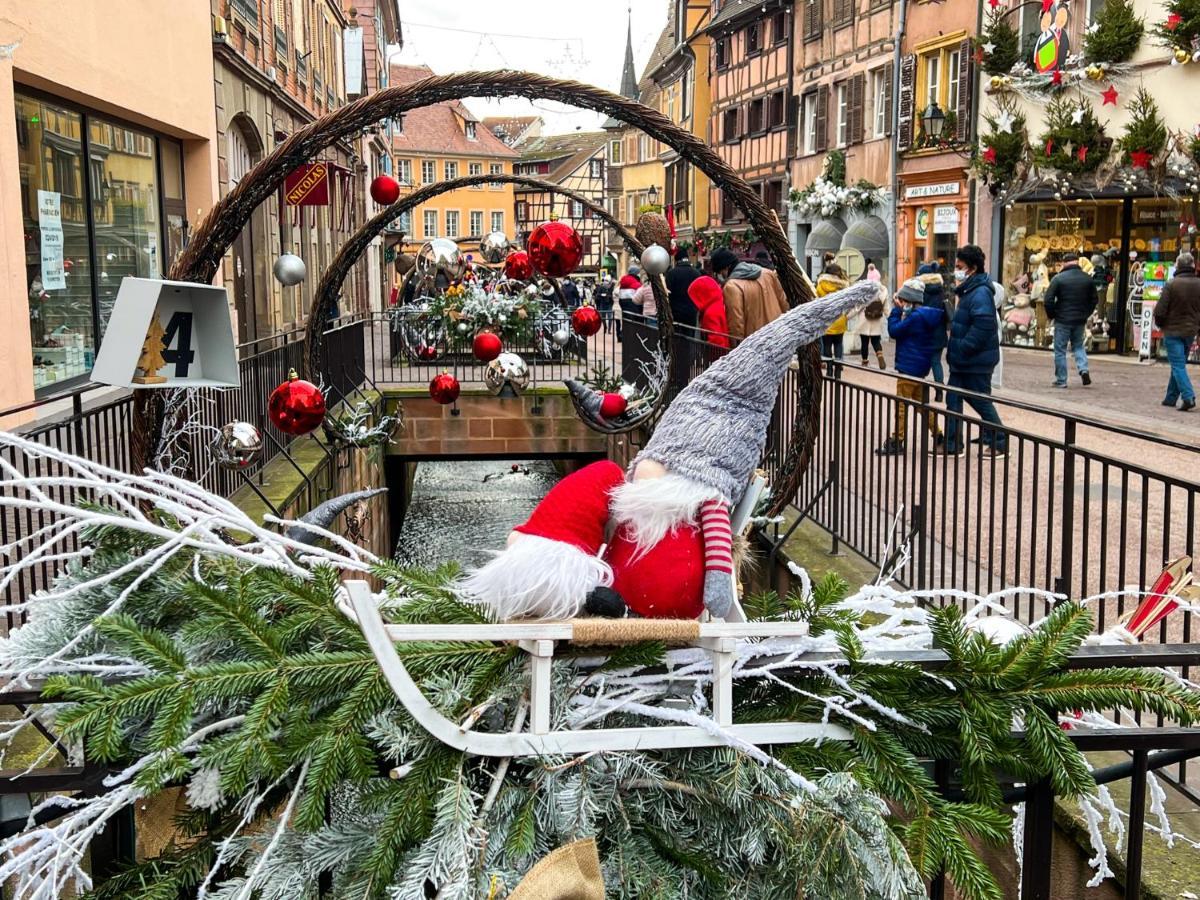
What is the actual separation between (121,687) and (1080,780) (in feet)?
5.10

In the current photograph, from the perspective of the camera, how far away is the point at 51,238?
420 inches

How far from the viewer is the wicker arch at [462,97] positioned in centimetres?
389

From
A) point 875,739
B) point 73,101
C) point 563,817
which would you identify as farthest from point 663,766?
point 73,101

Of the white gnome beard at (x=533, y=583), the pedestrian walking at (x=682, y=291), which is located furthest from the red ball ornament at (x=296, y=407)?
the pedestrian walking at (x=682, y=291)

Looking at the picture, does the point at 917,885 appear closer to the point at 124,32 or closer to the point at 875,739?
the point at 875,739

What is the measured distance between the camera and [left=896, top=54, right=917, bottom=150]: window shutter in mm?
27641

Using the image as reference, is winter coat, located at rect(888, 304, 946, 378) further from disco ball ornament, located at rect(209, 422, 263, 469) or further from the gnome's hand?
the gnome's hand

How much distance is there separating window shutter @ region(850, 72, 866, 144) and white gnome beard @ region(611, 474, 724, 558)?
29.8 m

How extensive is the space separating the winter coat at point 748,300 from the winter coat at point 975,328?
157cm

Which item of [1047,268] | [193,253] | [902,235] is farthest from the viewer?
[902,235]

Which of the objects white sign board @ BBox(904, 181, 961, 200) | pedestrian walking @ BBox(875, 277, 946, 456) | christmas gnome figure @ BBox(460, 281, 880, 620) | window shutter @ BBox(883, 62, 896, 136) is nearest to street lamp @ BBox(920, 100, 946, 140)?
white sign board @ BBox(904, 181, 961, 200)

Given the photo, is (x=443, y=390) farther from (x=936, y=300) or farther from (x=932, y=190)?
(x=932, y=190)

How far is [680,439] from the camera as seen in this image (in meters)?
2.64

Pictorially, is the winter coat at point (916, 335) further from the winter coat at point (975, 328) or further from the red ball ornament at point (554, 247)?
the red ball ornament at point (554, 247)
